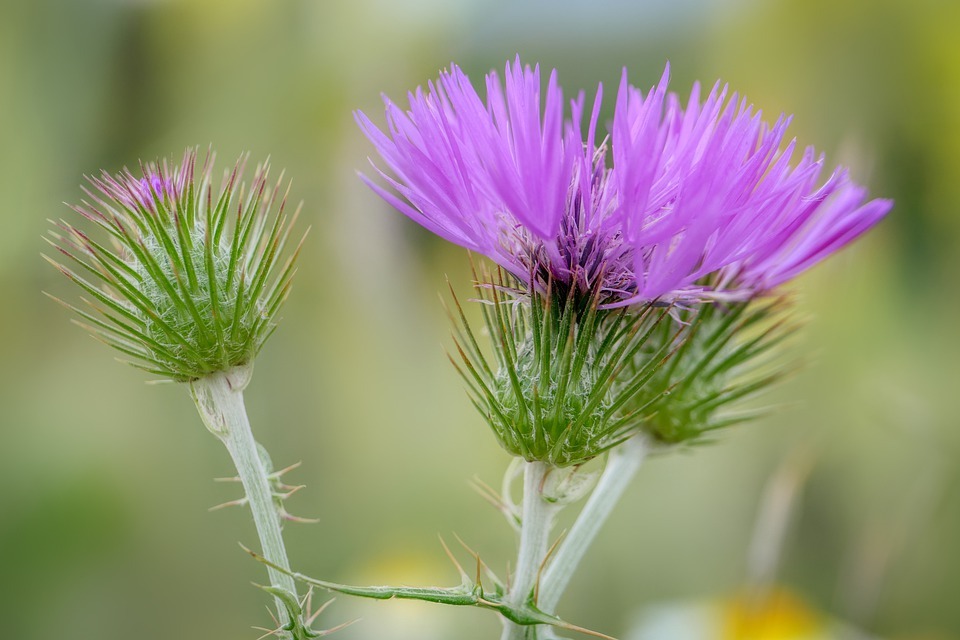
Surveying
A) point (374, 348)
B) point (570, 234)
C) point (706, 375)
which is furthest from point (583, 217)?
point (374, 348)

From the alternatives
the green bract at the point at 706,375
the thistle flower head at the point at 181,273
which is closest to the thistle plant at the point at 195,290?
the thistle flower head at the point at 181,273

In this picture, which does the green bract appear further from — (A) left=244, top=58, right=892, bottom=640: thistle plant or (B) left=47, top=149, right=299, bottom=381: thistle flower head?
(B) left=47, top=149, right=299, bottom=381: thistle flower head

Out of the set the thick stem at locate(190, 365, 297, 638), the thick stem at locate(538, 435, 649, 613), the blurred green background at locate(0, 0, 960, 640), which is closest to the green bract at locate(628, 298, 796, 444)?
the thick stem at locate(538, 435, 649, 613)

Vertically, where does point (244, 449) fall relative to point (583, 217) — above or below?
below

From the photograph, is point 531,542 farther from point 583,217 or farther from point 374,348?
point 374,348

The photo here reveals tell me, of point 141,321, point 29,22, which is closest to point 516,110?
point 141,321

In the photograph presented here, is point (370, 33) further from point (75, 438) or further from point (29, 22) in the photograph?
point (75, 438)
